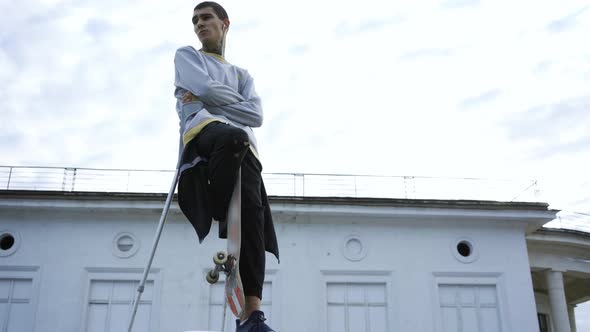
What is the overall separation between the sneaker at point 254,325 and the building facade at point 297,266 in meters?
14.2

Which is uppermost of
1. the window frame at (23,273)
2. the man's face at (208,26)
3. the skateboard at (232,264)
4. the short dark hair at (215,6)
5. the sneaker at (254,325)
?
the window frame at (23,273)

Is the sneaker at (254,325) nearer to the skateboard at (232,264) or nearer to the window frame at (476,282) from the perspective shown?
the skateboard at (232,264)

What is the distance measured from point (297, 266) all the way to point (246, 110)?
48.6ft

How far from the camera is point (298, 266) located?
18.3m

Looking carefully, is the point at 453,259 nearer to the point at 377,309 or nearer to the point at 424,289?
the point at 424,289

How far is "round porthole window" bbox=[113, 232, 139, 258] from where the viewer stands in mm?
17953

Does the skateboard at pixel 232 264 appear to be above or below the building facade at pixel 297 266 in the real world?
below

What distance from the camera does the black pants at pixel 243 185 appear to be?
3.39 m

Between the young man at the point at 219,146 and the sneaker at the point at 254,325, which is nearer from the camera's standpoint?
the sneaker at the point at 254,325

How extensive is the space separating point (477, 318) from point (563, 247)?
5.29 meters

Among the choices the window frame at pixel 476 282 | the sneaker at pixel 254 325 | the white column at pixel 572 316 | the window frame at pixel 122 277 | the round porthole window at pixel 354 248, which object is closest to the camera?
the sneaker at pixel 254 325

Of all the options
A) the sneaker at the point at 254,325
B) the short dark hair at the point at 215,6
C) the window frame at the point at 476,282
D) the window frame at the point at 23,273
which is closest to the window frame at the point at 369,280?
the window frame at the point at 476,282

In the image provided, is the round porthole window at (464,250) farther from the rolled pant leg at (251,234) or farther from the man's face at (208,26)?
the rolled pant leg at (251,234)

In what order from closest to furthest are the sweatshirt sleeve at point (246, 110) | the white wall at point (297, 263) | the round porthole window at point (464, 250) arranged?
the sweatshirt sleeve at point (246, 110) → the white wall at point (297, 263) → the round porthole window at point (464, 250)
